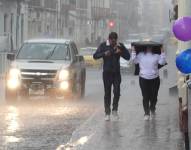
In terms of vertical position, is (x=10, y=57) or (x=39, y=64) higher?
(x=10, y=57)

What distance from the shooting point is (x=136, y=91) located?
89.7 ft

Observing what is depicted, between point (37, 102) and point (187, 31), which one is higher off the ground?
point (187, 31)

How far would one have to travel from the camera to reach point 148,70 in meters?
15.8

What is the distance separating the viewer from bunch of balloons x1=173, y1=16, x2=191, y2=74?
10.4 metres

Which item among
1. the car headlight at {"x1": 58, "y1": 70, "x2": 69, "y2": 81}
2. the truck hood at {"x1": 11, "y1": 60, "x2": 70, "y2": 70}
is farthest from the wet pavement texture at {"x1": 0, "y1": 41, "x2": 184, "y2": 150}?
the truck hood at {"x1": 11, "y1": 60, "x2": 70, "y2": 70}

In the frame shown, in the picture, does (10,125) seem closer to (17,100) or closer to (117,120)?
(117,120)

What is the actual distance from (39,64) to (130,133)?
802 cm

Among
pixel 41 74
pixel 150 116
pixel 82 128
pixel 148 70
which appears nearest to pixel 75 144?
pixel 82 128

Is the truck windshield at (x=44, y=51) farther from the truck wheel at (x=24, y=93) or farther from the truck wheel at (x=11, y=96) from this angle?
the truck wheel at (x=11, y=96)

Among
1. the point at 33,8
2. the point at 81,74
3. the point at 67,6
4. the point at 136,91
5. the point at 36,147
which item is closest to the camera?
the point at 36,147

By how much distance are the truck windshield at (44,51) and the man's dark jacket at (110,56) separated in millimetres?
6191

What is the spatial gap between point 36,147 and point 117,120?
3.94 metres

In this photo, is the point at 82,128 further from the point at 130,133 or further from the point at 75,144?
the point at 75,144

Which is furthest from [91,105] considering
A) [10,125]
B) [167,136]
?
[167,136]
